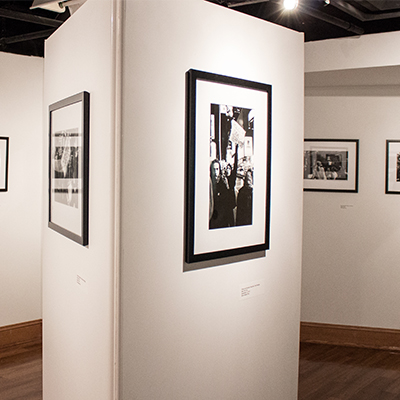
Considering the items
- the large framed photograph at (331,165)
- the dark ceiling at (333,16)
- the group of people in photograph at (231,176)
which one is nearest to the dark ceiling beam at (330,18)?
the dark ceiling at (333,16)

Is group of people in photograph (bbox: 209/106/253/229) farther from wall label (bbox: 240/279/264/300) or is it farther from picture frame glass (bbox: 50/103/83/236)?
picture frame glass (bbox: 50/103/83/236)

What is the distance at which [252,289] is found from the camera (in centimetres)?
257

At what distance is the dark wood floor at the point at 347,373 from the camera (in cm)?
380

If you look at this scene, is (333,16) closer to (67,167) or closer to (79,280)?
(67,167)

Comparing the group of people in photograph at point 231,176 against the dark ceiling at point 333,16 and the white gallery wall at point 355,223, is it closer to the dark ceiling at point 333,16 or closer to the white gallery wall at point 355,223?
the dark ceiling at point 333,16

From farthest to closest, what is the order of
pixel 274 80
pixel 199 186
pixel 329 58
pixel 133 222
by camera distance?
pixel 329 58 → pixel 274 80 → pixel 199 186 → pixel 133 222

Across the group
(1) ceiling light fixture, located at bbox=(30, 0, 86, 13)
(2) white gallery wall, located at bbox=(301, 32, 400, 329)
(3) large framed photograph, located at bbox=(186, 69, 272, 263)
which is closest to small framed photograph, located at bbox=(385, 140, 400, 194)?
(2) white gallery wall, located at bbox=(301, 32, 400, 329)

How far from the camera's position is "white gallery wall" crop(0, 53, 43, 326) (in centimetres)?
450

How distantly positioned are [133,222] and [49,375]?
4.58 ft

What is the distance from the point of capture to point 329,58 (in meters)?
4.20

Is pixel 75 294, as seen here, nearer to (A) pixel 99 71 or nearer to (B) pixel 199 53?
(A) pixel 99 71

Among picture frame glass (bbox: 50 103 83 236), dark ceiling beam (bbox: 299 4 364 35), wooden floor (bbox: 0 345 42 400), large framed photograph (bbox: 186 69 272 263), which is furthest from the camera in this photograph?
dark ceiling beam (bbox: 299 4 364 35)

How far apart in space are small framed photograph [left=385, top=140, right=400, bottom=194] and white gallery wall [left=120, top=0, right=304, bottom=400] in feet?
7.70

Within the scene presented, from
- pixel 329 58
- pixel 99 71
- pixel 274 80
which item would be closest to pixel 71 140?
pixel 99 71
